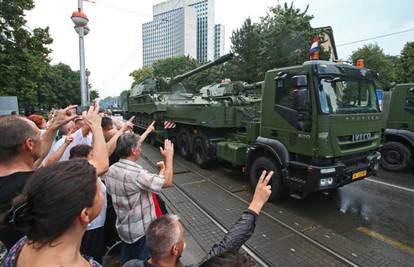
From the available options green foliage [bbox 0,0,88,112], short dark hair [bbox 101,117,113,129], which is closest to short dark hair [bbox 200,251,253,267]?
short dark hair [bbox 101,117,113,129]

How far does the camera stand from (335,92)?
464 centimetres

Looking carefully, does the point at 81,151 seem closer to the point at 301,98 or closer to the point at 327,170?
the point at 301,98

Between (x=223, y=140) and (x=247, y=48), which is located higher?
(x=247, y=48)

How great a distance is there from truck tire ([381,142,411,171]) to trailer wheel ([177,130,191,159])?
19.9ft

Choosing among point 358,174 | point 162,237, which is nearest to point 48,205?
point 162,237

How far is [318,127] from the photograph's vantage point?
439 centimetres

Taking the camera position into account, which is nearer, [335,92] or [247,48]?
[335,92]

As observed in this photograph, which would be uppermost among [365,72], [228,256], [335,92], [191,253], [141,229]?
[365,72]

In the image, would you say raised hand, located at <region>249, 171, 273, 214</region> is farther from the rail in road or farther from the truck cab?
the truck cab

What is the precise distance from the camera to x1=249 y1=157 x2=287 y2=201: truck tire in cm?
511

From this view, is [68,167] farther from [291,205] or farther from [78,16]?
[78,16]

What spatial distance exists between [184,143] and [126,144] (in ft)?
22.6

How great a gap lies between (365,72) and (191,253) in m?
4.62

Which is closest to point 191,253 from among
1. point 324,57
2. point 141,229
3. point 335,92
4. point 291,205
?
point 141,229
